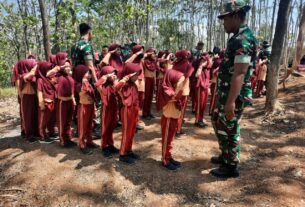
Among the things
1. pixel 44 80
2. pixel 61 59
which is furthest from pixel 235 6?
pixel 44 80

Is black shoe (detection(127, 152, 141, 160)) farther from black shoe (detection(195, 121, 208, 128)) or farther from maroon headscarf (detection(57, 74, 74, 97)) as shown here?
black shoe (detection(195, 121, 208, 128))

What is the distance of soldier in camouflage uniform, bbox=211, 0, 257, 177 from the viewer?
340 cm

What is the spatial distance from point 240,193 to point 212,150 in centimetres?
160

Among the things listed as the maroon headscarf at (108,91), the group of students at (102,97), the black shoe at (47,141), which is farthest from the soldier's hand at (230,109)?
the black shoe at (47,141)

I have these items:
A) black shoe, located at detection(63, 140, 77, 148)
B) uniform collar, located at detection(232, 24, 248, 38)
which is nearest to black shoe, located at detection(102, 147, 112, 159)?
black shoe, located at detection(63, 140, 77, 148)

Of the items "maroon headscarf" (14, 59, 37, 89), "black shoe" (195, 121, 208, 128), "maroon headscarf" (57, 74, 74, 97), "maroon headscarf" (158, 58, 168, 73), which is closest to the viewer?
"maroon headscarf" (57, 74, 74, 97)

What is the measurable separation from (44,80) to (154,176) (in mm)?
2888

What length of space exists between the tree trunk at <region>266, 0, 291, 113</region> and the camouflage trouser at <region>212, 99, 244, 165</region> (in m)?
3.70

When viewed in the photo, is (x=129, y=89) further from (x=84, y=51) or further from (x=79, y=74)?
(x=84, y=51)

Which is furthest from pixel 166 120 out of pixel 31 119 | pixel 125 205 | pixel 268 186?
pixel 31 119

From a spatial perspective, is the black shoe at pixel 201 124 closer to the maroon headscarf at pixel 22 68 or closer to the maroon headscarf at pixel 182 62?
the maroon headscarf at pixel 182 62

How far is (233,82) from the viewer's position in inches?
134

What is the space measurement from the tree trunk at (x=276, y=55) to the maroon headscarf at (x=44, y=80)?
5.16m

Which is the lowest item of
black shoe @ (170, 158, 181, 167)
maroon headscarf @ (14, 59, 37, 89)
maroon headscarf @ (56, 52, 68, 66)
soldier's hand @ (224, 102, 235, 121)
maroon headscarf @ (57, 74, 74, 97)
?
black shoe @ (170, 158, 181, 167)
